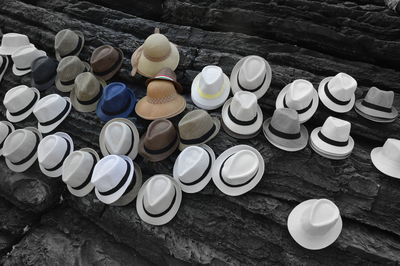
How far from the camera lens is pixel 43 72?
4922 millimetres

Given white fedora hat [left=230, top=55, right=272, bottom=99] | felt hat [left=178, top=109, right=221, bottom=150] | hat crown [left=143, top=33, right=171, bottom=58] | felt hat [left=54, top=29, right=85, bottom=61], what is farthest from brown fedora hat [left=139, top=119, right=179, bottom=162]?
felt hat [left=54, top=29, right=85, bottom=61]

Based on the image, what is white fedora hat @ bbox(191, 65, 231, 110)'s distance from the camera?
3946 millimetres

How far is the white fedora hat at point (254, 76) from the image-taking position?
385 centimetres

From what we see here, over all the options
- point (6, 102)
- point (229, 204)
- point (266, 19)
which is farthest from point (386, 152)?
point (6, 102)

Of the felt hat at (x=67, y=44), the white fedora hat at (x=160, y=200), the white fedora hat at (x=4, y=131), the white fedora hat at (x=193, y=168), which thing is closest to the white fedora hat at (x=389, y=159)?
the white fedora hat at (x=193, y=168)

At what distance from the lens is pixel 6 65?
5535 millimetres

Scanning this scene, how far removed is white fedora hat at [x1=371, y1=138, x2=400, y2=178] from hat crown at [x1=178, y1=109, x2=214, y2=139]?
193cm

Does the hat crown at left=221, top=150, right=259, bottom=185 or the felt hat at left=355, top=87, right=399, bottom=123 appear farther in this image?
the felt hat at left=355, top=87, right=399, bottom=123

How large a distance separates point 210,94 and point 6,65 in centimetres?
406

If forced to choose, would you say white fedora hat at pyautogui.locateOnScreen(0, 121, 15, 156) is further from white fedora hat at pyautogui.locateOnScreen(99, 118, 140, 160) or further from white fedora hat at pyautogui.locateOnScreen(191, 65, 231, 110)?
white fedora hat at pyautogui.locateOnScreen(191, 65, 231, 110)

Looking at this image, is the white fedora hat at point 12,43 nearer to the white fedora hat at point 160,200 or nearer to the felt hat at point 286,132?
the white fedora hat at point 160,200

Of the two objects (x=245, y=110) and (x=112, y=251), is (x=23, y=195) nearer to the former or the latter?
(x=112, y=251)

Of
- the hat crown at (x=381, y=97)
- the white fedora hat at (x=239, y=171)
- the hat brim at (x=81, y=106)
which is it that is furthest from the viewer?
the hat brim at (x=81, y=106)

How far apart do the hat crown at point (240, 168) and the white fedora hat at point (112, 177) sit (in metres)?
1.17
